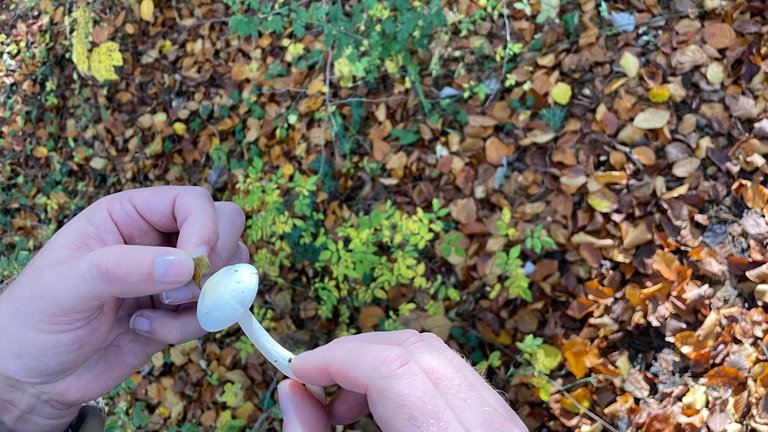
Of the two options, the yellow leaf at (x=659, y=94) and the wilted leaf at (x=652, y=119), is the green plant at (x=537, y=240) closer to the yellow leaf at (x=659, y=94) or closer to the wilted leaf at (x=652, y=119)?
the wilted leaf at (x=652, y=119)

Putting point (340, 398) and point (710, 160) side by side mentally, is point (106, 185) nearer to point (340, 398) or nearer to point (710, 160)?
point (340, 398)

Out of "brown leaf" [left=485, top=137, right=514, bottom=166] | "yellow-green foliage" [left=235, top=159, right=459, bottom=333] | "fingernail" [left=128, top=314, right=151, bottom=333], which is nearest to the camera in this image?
"fingernail" [left=128, top=314, right=151, bottom=333]

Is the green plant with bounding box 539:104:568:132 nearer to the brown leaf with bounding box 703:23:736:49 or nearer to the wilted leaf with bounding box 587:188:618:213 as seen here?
the wilted leaf with bounding box 587:188:618:213

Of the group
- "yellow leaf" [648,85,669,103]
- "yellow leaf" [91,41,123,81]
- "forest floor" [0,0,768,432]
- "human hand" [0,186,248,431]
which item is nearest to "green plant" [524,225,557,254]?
"forest floor" [0,0,768,432]

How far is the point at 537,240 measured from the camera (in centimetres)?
199

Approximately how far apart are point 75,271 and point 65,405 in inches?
17.0

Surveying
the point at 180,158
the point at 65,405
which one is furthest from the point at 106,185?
the point at 65,405

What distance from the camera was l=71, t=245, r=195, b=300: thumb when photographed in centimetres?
109

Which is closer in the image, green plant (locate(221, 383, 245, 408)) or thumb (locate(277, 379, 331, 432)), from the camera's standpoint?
thumb (locate(277, 379, 331, 432))

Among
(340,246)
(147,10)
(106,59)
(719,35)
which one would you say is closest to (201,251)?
(340,246)

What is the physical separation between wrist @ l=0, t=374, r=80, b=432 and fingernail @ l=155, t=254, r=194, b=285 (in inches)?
20.1

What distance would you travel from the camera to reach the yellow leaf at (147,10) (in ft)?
9.84

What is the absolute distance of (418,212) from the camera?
6.79ft

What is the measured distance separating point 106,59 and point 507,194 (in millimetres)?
2183
